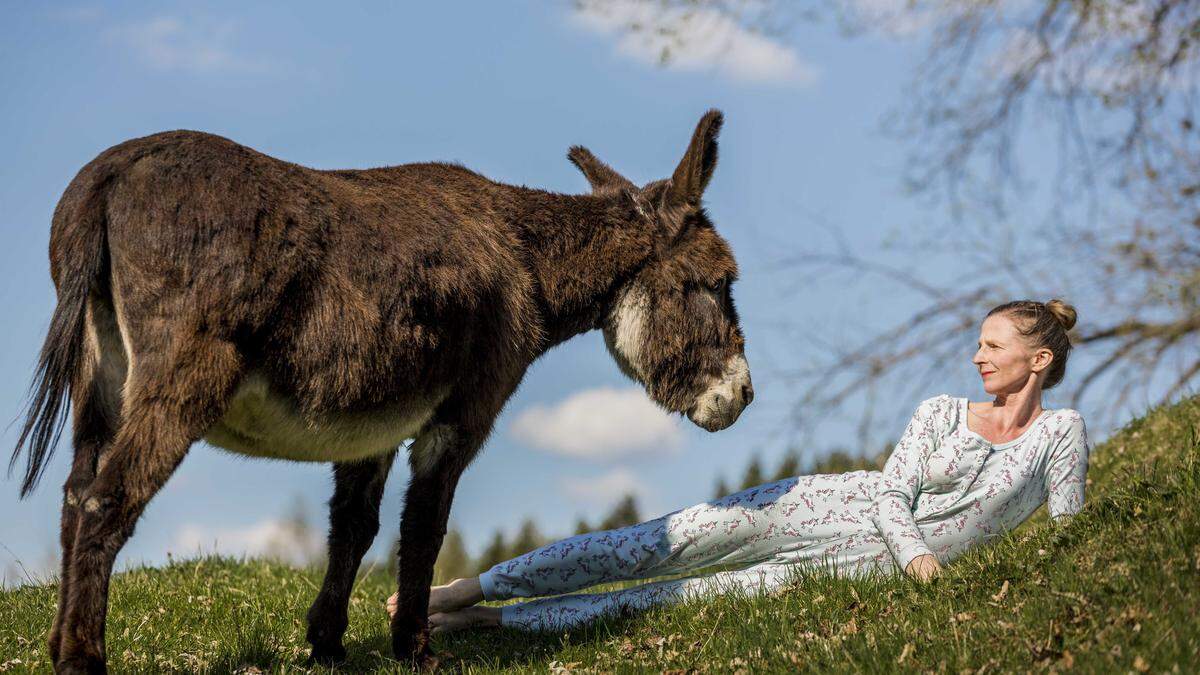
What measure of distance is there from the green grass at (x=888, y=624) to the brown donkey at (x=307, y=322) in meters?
0.62

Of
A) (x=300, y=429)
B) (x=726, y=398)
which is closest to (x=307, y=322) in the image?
(x=300, y=429)

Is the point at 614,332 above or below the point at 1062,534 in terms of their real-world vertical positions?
above

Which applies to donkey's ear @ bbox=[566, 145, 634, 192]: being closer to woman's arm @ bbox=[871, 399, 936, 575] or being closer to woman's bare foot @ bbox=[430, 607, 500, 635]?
woman's arm @ bbox=[871, 399, 936, 575]

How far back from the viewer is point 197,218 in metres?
4.40

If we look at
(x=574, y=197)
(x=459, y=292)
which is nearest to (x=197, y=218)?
(x=459, y=292)

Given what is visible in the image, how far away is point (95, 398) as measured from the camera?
4.70 metres

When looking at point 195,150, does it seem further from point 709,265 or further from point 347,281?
point 709,265

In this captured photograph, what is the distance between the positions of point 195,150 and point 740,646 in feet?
10.4

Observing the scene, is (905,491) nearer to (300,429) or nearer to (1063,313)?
(1063,313)

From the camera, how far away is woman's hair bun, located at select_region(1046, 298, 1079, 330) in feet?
19.0

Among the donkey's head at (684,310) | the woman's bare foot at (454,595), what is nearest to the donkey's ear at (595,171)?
the donkey's head at (684,310)

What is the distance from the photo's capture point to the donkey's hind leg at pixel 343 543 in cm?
563

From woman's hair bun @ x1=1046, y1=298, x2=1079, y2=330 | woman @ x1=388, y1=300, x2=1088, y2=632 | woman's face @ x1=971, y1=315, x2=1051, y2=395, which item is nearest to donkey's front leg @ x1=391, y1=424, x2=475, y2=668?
woman @ x1=388, y1=300, x2=1088, y2=632

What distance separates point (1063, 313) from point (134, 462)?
453 cm
